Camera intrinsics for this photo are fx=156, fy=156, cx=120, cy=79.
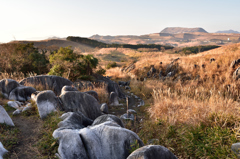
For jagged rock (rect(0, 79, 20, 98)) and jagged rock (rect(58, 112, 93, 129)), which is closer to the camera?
jagged rock (rect(58, 112, 93, 129))

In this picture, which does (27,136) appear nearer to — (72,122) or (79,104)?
(72,122)

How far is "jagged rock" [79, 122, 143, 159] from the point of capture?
3.24 meters

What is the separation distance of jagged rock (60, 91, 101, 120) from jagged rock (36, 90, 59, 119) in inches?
17.1

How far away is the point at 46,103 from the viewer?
219 inches

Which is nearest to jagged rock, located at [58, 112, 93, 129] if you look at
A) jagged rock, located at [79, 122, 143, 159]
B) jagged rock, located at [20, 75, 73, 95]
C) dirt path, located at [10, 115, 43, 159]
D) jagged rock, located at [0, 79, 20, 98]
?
dirt path, located at [10, 115, 43, 159]

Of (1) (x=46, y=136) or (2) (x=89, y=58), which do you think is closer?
(1) (x=46, y=136)

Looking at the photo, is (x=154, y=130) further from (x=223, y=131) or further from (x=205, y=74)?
(x=205, y=74)

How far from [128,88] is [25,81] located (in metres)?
9.11

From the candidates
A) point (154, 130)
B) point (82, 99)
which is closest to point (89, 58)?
point (82, 99)

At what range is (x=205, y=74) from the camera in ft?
43.0

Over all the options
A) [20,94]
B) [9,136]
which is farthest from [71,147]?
[20,94]

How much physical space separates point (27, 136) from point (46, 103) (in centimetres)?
145

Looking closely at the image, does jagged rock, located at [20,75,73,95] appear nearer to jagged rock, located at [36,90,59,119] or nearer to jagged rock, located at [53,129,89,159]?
jagged rock, located at [36,90,59,119]

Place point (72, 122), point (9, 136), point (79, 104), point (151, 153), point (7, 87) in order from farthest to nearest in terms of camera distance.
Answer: point (7, 87)
point (79, 104)
point (72, 122)
point (9, 136)
point (151, 153)
